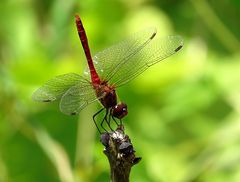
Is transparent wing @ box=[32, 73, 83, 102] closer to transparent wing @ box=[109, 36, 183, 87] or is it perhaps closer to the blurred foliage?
transparent wing @ box=[109, 36, 183, 87]

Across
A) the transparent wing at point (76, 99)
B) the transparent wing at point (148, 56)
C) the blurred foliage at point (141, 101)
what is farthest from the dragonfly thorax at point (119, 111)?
the blurred foliage at point (141, 101)

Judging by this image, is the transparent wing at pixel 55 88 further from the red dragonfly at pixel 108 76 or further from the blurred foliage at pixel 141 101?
the blurred foliage at pixel 141 101

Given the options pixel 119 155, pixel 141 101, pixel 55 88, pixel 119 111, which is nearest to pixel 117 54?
pixel 55 88

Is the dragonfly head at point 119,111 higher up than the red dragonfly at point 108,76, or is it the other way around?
the red dragonfly at point 108,76

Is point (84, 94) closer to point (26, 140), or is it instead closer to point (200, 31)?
point (26, 140)

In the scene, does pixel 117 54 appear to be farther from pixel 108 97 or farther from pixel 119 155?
pixel 119 155

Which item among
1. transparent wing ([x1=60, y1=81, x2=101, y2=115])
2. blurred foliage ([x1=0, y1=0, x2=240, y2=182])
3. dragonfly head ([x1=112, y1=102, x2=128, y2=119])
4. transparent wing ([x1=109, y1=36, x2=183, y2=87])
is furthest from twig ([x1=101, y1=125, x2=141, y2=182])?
blurred foliage ([x1=0, y1=0, x2=240, y2=182])
